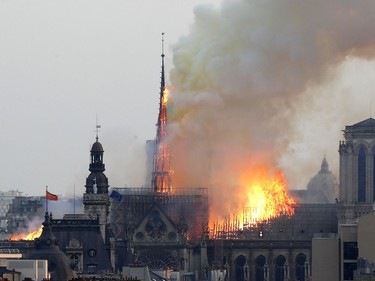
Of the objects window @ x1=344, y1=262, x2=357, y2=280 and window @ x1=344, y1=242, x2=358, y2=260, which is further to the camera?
window @ x1=344, y1=242, x2=358, y2=260

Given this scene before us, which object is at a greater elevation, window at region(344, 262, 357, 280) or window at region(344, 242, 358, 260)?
window at region(344, 242, 358, 260)

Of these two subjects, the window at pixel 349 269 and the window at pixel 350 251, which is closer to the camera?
the window at pixel 349 269

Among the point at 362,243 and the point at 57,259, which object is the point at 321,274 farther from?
the point at 57,259

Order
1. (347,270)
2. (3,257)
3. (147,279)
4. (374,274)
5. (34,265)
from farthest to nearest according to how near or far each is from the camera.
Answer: (147,279), (3,257), (34,265), (347,270), (374,274)

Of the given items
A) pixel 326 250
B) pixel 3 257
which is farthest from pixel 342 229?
pixel 3 257

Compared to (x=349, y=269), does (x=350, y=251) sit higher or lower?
higher

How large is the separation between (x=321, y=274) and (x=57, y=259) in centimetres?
4080

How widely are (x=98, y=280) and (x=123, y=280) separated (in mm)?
6641

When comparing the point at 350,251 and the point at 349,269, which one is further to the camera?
the point at 350,251

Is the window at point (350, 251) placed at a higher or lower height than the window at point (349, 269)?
higher

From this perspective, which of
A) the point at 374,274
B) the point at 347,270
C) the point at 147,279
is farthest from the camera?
the point at 147,279

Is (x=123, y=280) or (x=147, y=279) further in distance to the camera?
(x=147, y=279)

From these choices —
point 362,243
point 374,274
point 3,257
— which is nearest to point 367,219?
point 362,243

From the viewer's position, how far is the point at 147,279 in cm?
19612
